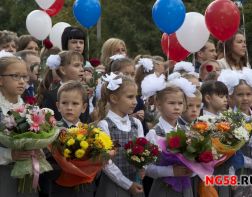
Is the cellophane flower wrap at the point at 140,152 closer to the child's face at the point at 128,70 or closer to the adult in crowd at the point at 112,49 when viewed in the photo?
the child's face at the point at 128,70

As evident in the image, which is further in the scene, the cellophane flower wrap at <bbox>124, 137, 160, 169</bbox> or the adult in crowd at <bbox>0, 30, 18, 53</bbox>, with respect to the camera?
the adult in crowd at <bbox>0, 30, 18, 53</bbox>

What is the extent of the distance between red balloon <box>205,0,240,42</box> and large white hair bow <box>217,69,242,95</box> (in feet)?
6.13

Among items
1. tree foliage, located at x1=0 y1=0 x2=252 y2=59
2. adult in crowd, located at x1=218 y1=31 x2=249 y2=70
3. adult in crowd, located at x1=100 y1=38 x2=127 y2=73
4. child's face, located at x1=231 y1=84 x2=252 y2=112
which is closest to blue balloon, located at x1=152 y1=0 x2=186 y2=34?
adult in crowd, located at x1=218 y1=31 x2=249 y2=70

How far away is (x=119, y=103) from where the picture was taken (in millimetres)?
6227

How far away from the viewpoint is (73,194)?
5801 mm

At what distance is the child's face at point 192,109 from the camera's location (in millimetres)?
6870

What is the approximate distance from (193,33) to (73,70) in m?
3.23

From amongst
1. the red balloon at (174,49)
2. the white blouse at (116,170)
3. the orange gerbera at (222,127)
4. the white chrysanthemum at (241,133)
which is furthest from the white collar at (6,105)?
the red balloon at (174,49)

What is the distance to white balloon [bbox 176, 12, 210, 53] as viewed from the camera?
9570 mm

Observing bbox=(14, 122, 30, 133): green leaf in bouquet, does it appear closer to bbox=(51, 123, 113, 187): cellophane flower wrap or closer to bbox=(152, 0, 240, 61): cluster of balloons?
bbox=(51, 123, 113, 187): cellophane flower wrap

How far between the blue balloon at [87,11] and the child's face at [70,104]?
158 inches

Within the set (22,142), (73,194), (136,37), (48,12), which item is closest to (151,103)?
(73,194)

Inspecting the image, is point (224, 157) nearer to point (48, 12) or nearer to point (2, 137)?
point (2, 137)

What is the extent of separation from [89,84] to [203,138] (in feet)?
6.95
